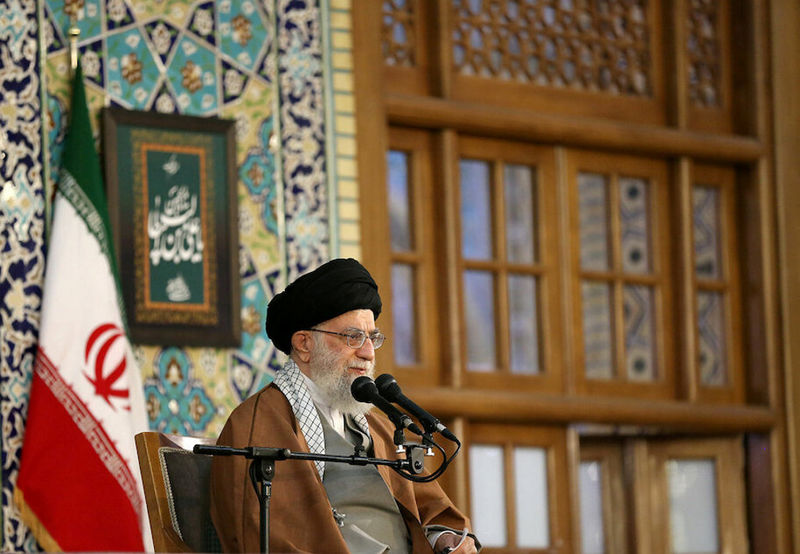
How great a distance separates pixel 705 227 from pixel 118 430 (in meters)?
3.08

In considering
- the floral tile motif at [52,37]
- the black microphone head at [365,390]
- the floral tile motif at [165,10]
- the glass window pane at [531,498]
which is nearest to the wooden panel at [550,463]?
the glass window pane at [531,498]

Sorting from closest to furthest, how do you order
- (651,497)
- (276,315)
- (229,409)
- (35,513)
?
(276,315)
(35,513)
(229,409)
(651,497)

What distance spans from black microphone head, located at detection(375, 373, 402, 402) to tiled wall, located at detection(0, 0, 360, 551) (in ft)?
6.98

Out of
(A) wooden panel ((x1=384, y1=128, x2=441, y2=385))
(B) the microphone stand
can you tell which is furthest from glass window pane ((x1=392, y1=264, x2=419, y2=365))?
(B) the microphone stand

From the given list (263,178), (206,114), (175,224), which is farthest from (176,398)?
(206,114)

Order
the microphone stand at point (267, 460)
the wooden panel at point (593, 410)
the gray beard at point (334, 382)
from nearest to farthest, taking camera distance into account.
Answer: the microphone stand at point (267, 460), the gray beard at point (334, 382), the wooden panel at point (593, 410)

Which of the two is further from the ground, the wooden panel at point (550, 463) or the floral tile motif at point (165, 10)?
the floral tile motif at point (165, 10)

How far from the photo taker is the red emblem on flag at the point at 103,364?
5.25 meters

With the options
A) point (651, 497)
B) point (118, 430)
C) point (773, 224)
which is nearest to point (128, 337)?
point (118, 430)

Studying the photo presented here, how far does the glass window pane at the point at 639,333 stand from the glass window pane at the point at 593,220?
20 cm

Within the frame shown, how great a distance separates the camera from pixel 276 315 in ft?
13.2

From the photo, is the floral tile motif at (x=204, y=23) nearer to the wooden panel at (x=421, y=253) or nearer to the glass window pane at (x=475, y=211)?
the wooden panel at (x=421, y=253)

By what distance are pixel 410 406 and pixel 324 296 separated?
0.70 metres

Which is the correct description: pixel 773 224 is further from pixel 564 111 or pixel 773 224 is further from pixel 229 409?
pixel 229 409
